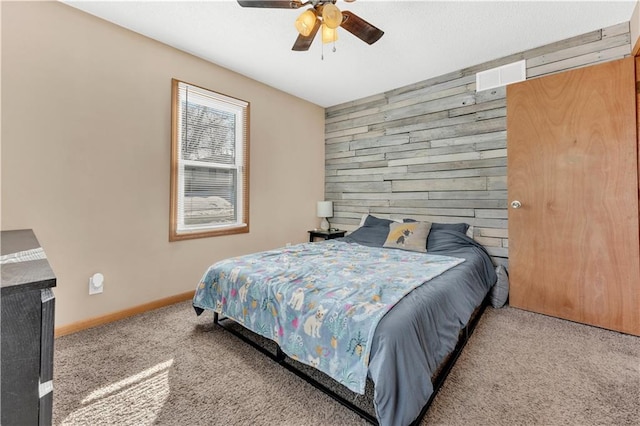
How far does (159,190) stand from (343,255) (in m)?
1.89

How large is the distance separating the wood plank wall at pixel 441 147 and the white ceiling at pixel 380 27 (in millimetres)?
182

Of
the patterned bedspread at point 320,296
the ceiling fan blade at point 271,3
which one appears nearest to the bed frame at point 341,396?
the patterned bedspread at point 320,296

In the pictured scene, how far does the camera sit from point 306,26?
1.84m

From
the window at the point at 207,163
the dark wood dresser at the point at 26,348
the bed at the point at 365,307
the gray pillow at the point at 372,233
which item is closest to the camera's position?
the dark wood dresser at the point at 26,348

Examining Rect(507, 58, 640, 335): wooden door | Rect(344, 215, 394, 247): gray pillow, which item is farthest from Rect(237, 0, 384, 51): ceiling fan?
Rect(344, 215, 394, 247): gray pillow

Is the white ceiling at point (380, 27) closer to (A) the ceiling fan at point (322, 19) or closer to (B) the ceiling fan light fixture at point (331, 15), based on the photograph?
(A) the ceiling fan at point (322, 19)

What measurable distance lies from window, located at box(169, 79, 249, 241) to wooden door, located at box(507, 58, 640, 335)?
9.65 feet

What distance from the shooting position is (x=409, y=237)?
301cm

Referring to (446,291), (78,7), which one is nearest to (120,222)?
(78,7)

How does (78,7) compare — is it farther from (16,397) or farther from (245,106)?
(16,397)

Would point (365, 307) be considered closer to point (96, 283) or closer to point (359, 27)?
point (359, 27)

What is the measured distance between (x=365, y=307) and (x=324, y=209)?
9.75 feet

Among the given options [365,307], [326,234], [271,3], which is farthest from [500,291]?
[271,3]

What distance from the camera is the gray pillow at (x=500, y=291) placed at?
273cm
